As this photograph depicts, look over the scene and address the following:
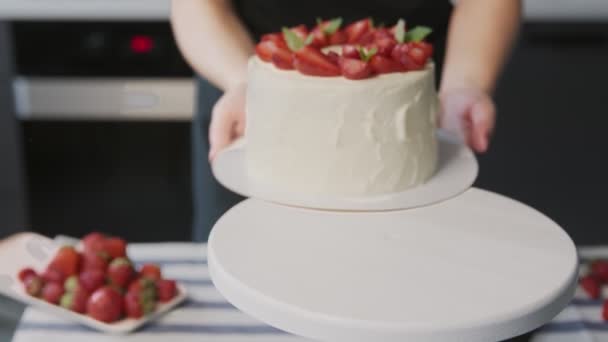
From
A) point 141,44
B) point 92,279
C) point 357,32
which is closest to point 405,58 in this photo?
point 357,32

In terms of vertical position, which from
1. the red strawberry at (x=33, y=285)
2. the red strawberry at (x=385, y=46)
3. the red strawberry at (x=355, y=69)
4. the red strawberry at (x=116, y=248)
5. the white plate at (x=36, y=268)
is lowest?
the white plate at (x=36, y=268)

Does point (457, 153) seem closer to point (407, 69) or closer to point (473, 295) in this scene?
point (407, 69)

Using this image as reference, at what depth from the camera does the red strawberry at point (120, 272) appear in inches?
41.4

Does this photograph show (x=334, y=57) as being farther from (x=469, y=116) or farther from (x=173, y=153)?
(x=173, y=153)

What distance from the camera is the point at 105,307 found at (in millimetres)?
978

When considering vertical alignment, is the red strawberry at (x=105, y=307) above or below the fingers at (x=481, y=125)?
below

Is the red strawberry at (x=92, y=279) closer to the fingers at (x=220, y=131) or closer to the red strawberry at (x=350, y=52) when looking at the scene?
the fingers at (x=220, y=131)

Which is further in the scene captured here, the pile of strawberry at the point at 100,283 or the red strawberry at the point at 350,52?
the pile of strawberry at the point at 100,283

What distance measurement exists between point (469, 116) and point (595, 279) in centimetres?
27

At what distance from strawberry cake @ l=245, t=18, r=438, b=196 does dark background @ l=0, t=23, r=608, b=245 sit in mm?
1100

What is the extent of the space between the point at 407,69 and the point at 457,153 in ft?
0.44

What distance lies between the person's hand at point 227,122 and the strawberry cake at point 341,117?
65mm

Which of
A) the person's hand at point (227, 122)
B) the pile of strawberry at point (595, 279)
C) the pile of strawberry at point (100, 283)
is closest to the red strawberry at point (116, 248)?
the pile of strawberry at point (100, 283)

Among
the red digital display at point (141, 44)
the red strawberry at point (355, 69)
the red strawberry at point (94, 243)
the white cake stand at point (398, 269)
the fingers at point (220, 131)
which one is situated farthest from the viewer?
the red digital display at point (141, 44)
